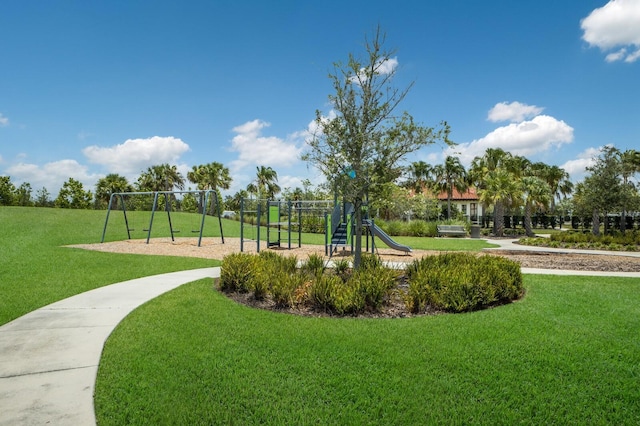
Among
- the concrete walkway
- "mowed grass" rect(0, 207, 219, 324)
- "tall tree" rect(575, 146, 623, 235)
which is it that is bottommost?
the concrete walkway

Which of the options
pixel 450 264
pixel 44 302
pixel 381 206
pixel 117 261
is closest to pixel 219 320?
pixel 44 302

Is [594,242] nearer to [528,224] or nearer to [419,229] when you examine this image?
[419,229]

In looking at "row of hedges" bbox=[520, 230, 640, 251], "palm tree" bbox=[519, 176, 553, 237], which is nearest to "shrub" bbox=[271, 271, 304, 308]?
"row of hedges" bbox=[520, 230, 640, 251]

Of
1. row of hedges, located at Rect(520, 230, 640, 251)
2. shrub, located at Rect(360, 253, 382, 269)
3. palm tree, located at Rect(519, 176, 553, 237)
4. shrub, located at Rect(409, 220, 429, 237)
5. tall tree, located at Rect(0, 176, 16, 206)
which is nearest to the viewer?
shrub, located at Rect(360, 253, 382, 269)

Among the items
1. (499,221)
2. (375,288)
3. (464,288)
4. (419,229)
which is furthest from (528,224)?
(375,288)

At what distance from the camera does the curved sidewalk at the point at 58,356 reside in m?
3.24

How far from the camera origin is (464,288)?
634cm

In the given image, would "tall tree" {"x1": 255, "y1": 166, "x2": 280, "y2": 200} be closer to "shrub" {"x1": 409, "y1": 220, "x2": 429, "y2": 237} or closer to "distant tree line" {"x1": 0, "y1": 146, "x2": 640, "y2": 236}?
"distant tree line" {"x1": 0, "y1": 146, "x2": 640, "y2": 236}

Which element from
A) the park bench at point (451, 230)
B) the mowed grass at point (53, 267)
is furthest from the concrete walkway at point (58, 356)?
the park bench at point (451, 230)

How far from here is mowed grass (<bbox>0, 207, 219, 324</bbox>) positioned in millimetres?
7199

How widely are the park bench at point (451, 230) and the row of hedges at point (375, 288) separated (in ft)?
69.6

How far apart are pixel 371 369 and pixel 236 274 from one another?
410cm

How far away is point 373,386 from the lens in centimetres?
367

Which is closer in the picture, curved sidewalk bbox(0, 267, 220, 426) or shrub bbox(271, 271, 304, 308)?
curved sidewalk bbox(0, 267, 220, 426)
